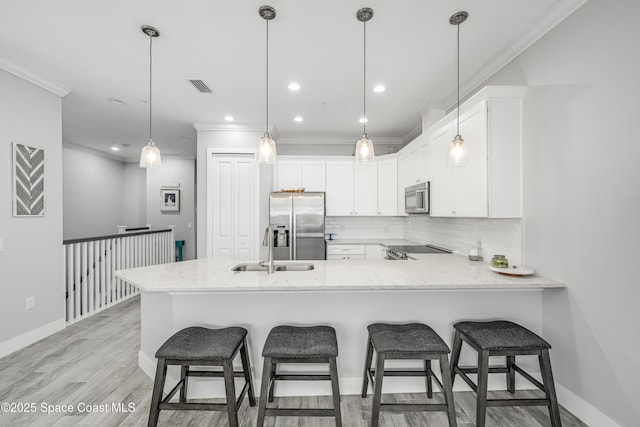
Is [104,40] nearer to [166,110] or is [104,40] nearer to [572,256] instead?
[166,110]

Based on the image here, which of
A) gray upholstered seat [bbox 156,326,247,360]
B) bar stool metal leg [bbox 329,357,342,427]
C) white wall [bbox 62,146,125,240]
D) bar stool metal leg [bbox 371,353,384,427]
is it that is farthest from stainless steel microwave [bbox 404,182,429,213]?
white wall [bbox 62,146,125,240]

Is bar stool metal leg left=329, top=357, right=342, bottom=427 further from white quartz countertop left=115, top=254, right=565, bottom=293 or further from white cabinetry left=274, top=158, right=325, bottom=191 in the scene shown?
white cabinetry left=274, top=158, right=325, bottom=191

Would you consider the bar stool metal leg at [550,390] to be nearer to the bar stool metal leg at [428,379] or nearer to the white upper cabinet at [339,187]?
the bar stool metal leg at [428,379]

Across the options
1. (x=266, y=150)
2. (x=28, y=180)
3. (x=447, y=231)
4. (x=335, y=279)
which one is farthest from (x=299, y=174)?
(x=28, y=180)

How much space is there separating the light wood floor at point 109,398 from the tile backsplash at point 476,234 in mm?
1137

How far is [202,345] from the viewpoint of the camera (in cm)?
172

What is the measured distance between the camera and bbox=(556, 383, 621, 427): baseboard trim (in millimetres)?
1761

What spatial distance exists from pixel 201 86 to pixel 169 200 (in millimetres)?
4768

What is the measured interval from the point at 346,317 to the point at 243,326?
0.76m

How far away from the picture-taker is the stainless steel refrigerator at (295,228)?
14.6ft

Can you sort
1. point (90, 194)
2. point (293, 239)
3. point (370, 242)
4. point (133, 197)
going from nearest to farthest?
point (293, 239) < point (370, 242) < point (90, 194) < point (133, 197)

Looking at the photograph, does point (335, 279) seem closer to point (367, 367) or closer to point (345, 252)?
point (367, 367)

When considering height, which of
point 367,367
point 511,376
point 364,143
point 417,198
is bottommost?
point 511,376

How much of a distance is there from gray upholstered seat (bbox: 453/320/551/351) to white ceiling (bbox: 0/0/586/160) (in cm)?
216
